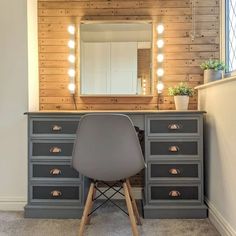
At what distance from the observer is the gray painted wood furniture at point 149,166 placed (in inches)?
104

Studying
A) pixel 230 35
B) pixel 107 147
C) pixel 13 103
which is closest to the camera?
pixel 107 147

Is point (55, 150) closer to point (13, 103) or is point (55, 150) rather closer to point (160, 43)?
point (13, 103)

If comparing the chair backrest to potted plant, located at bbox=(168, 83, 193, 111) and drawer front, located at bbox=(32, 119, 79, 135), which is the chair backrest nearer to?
drawer front, located at bbox=(32, 119, 79, 135)

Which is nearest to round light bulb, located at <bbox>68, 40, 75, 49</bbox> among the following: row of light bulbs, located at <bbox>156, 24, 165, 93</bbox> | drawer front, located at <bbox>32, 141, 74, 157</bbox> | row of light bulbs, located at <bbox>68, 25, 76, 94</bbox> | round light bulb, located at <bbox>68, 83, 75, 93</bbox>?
row of light bulbs, located at <bbox>68, 25, 76, 94</bbox>

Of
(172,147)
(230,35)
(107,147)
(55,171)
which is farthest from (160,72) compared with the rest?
(55,171)

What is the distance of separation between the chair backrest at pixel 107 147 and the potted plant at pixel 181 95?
976 millimetres

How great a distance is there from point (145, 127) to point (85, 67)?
104 cm

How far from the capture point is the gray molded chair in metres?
2.13

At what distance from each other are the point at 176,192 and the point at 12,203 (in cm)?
154

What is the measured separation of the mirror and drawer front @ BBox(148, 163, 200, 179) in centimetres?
89

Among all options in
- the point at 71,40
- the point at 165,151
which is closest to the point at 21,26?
the point at 71,40

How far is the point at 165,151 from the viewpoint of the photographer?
264 cm

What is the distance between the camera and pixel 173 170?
2643 millimetres

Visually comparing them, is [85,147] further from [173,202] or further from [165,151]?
[173,202]
